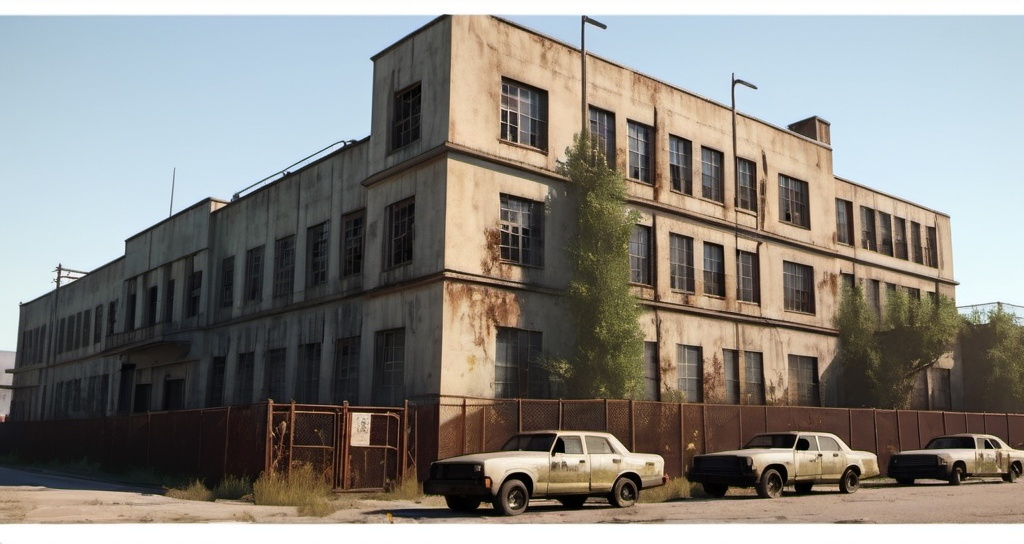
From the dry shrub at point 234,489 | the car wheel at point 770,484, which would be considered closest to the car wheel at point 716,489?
the car wheel at point 770,484

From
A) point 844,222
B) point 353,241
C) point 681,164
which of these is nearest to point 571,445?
point 353,241

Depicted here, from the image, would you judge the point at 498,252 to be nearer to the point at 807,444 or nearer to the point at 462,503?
the point at 807,444

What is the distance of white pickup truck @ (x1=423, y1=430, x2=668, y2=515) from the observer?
15.2 metres

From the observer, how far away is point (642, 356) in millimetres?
24984

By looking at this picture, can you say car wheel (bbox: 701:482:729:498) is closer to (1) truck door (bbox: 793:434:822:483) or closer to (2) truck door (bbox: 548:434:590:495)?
(1) truck door (bbox: 793:434:822:483)

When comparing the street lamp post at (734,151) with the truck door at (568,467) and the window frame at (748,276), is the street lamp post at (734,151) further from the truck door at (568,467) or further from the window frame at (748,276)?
the truck door at (568,467)

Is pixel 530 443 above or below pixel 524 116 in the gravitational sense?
below

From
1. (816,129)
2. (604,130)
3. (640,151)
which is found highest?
(816,129)

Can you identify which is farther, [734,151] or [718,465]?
[734,151]

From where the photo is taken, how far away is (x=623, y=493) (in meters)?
17.2

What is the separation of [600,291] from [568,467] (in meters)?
8.76

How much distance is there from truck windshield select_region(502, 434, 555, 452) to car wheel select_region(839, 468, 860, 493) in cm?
857

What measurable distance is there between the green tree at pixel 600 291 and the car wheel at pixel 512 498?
27.3 feet

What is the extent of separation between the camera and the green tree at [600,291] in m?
24.0
